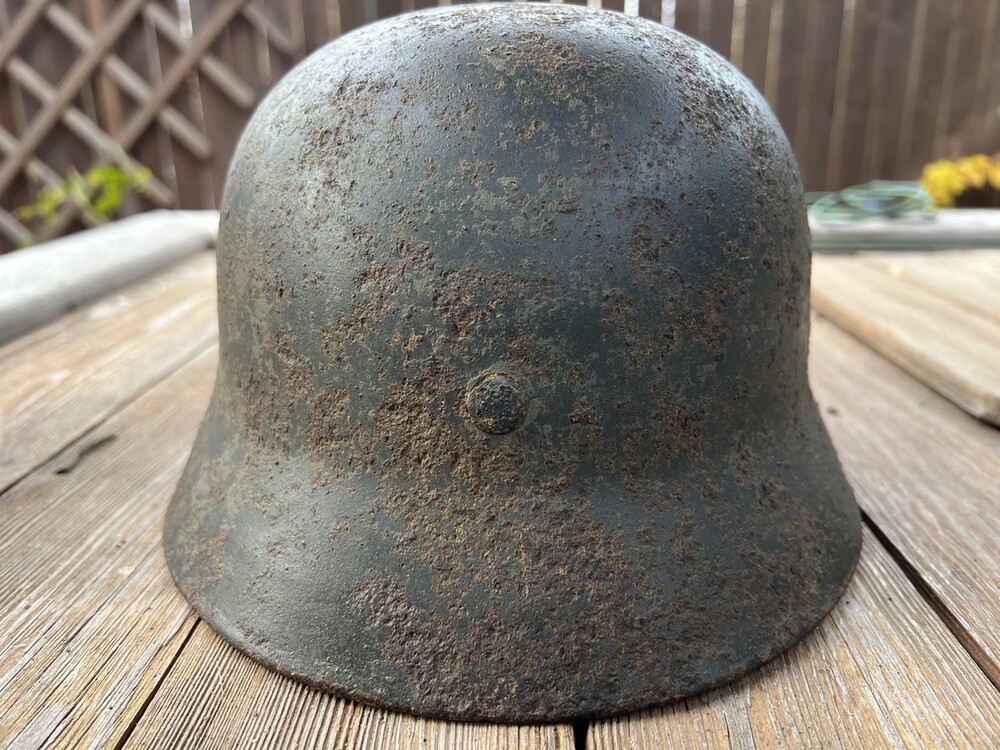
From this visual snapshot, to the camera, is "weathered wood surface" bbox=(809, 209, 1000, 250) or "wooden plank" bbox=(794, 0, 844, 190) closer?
"weathered wood surface" bbox=(809, 209, 1000, 250)

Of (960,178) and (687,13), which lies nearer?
(960,178)

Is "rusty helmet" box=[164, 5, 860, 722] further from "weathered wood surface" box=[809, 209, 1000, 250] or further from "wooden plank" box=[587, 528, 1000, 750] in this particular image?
"weathered wood surface" box=[809, 209, 1000, 250]

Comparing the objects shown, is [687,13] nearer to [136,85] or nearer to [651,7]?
[651,7]

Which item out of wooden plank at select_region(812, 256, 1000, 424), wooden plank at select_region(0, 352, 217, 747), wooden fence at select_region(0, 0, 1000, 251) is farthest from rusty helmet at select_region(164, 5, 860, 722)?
wooden fence at select_region(0, 0, 1000, 251)

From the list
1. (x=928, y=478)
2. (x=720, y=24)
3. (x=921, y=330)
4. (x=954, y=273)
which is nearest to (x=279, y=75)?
(x=720, y=24)

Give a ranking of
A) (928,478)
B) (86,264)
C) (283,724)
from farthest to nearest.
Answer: (86,264)
(928,478)
(283,724)

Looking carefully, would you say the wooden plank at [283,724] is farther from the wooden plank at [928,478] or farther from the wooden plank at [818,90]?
the wooden plank at [818,90]

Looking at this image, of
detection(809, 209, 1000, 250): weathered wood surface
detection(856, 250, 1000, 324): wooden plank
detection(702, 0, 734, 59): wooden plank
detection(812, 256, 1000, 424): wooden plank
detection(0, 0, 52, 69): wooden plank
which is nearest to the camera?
detection(812, 256, 1000, 424): wooden plank

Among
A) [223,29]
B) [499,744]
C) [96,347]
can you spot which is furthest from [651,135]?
[223,29]
